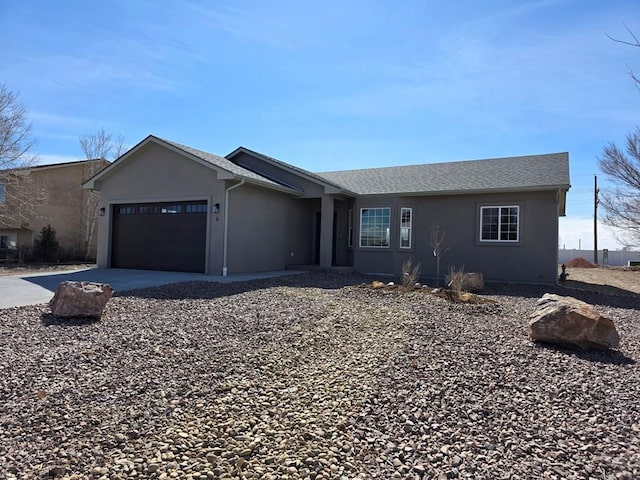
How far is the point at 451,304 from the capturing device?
8.11 metres

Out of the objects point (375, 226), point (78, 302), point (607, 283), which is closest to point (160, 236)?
point (375, 226)

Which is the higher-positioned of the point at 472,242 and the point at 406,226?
the point at 406,226

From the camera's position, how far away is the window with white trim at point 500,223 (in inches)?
528

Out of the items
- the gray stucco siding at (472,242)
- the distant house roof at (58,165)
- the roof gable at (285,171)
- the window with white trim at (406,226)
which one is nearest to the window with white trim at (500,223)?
the gray stucco siding at (472,242)

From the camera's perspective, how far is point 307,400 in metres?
3.78

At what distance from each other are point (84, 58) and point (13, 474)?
11.9 meters

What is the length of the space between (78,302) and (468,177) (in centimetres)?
1306

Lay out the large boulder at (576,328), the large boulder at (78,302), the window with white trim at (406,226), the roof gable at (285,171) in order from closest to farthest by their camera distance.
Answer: the large boulder at (576,328), the large boulder at (78,302), the roof gable at (285,171), the window with white trim at (406,226)

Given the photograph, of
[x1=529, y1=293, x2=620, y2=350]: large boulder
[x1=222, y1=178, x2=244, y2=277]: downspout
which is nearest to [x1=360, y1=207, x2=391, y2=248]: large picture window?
[x1=222, y1=178, x2=244, y2=277]: downspout

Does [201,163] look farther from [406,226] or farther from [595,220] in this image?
[595,220]

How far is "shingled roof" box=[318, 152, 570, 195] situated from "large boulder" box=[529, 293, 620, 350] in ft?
27.3

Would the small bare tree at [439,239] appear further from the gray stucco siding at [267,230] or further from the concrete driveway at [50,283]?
the concrete driveway at [50,283]

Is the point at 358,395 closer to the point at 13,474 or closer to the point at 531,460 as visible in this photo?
the point at 531,460

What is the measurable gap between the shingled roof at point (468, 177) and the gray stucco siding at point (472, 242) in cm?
45
